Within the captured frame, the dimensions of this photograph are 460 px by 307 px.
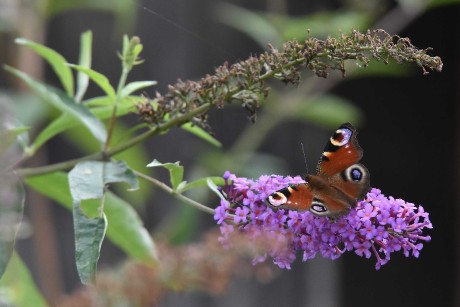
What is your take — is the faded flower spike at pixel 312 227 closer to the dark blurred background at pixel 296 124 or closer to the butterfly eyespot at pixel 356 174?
the butterfly eyespot at pixel 356 174

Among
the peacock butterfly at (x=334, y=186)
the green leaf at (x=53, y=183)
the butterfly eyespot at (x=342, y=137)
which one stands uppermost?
the butterfly eyespot at (x=342, y=137)

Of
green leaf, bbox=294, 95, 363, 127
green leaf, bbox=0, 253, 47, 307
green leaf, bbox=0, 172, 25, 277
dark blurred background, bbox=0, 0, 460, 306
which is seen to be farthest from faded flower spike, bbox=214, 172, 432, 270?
green leaf, bbox=294, 95, 363, 127

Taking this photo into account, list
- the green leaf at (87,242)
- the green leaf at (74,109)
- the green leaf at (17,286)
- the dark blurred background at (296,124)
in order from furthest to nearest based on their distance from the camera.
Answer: the dark blurred background at (296,124) → the green leaf at (17,286) → the green leaf at (74,109) → the green leaf at (87,242)

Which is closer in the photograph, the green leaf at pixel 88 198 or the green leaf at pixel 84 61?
the green leaf at pixel 88 198

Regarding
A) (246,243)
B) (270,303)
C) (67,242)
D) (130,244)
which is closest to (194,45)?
(67,242)

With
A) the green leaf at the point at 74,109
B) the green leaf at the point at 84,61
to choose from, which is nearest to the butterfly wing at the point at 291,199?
the green leaf at the point at 74,109

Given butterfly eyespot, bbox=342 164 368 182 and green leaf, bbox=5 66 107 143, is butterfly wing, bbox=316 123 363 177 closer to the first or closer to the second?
butterfly eyespot, bbox=342 164 368 182
